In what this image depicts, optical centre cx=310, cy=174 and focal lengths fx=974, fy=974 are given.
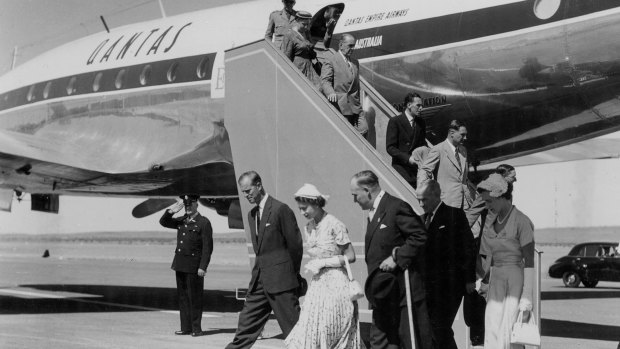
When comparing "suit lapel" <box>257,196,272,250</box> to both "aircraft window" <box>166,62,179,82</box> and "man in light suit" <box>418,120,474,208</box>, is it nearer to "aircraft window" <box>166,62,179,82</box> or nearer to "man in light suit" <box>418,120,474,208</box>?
"man in light suit" <box>418,120,474,208</box>

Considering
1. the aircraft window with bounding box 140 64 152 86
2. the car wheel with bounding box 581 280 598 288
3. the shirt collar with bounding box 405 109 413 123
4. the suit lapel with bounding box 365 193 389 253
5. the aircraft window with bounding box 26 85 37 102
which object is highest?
the aircraft window with bounding box 26 85 37 102

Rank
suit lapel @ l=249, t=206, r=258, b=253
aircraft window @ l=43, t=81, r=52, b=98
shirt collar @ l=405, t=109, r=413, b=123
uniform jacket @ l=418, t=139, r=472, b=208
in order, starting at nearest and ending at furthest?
suit lapel @ l=249, t=206, r=258, b=253, uniform jacket @ l=418, t=139, r=472, b=208, shirt collar @ l=405, t=109, r=413, b=123, aircraft window @ l=43, t=81, r=52, b=98

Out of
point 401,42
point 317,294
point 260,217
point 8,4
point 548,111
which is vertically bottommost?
point 317,294

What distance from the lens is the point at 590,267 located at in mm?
28844

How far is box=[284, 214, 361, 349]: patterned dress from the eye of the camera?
321 inches

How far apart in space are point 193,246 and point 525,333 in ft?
21.1

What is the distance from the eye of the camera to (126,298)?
19969mm

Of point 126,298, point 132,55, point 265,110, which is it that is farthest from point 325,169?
point 126,298

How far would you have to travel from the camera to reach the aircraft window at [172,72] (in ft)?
57.0

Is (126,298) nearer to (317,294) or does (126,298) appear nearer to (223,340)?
(223,340)

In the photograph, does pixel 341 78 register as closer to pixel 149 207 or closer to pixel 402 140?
pixel 402 140

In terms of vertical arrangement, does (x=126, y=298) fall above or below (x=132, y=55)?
below

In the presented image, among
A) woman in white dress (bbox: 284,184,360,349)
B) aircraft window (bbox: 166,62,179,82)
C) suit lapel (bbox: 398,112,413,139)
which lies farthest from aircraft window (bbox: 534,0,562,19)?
aircraft window (bbox: 166,62,179,82)

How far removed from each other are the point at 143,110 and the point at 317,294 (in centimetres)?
1055
